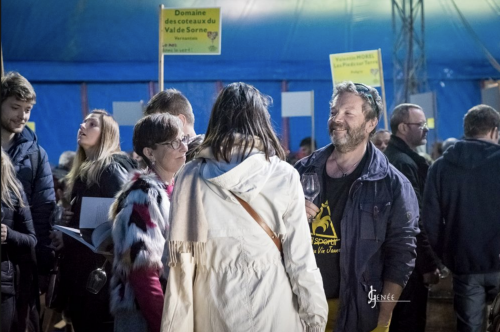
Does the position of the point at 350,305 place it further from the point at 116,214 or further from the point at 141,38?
the point at 141,38

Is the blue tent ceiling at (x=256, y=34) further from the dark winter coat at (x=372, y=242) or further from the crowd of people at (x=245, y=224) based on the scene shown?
the dark winter coat at (x=372, y=242)

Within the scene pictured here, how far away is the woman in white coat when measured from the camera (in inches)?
104

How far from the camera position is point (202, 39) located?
224 inches

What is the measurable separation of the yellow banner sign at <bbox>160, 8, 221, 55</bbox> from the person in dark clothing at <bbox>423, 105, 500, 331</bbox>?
204 centimetres

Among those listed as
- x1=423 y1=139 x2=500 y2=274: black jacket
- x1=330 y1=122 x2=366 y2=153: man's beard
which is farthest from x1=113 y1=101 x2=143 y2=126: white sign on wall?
x1=330 y1=122 x2=366 y2=153: man's beard

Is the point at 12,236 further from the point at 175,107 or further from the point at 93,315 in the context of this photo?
the point at 175,107

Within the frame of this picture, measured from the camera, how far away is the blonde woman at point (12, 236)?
3746 mm

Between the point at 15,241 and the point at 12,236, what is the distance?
44 mm

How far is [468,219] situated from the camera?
4.83 meters

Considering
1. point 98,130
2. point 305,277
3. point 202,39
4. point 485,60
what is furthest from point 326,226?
point 485,60

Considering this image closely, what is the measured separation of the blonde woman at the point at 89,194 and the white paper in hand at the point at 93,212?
0.99 feet

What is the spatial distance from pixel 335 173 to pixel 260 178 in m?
1.12

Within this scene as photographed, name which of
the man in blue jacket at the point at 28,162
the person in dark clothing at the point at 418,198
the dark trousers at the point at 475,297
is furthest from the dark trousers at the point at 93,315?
the dark trousers at the point at 475,297

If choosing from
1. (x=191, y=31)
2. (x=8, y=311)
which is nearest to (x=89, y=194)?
(x=8, y=311)
